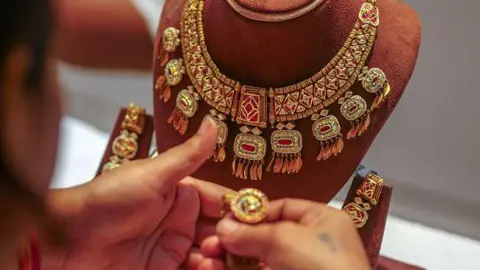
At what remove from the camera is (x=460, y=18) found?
97 centimetres

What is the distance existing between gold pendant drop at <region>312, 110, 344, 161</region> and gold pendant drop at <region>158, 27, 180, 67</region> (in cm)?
19

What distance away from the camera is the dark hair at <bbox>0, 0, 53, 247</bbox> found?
339 millimetres

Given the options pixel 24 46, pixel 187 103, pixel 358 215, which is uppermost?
pixel 24 46

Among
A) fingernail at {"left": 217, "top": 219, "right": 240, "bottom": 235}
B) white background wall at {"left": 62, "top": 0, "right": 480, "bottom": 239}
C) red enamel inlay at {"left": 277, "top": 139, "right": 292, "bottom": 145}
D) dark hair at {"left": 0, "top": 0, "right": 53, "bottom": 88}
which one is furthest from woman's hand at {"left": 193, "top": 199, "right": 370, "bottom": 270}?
white background wall at {"left": 62, "top": 0, "right": 480, "bottom": 239}

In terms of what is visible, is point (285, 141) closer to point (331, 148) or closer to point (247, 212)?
point (331, 148)

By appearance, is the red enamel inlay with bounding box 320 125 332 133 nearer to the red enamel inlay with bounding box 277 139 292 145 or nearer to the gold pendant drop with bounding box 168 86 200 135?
the red enamel inlay with bounding box 277 139 292 145

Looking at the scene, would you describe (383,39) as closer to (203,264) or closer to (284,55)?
(284,55)

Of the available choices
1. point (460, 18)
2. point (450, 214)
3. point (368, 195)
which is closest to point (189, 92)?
point (368, 195)

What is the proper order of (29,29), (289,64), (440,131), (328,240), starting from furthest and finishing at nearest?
(440,131), (289,64), (328,240), (29,29)

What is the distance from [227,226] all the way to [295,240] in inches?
2.9

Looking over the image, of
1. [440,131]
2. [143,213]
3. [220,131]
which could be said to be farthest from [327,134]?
[440,131]

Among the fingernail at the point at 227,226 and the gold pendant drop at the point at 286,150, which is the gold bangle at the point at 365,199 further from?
the fingernail at the point at 227,226

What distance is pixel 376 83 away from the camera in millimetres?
735

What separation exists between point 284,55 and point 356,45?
0.28 feet
